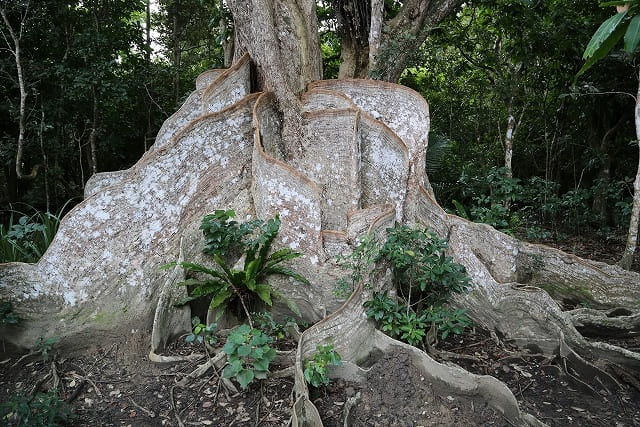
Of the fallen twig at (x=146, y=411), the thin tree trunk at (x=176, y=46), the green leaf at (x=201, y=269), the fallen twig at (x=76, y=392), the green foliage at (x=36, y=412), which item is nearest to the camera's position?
the green foliage at (x=36, y=412)

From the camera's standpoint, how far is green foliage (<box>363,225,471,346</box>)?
12.0 feet

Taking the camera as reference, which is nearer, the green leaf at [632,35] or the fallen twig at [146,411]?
the green leaf at [632,35]

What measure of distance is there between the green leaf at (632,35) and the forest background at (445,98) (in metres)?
4.81

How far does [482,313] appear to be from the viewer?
452cm

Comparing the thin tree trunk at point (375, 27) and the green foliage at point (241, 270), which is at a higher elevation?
the thin tree trunk at point (375, 27)

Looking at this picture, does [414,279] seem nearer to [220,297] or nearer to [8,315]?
[220,297]

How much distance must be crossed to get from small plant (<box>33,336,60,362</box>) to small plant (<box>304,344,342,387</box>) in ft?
6.74

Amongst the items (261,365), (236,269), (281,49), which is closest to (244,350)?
(261,365)

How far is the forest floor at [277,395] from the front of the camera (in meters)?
3.24

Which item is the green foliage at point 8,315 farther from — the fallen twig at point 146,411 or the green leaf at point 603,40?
the green leaf at point 603,40

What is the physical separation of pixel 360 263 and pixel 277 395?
1120 millimetres

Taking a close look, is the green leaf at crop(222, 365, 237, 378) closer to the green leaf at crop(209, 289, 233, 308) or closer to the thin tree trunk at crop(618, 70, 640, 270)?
the green leaf at crop(209, 289, 233, 308)

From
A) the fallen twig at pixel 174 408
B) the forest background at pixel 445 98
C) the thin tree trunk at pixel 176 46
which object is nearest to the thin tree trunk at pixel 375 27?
the forest background at pixel 445 98

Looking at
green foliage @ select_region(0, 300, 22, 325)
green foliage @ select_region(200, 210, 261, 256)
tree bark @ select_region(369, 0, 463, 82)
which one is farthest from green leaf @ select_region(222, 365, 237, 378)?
tree bark @ select_region(369, 0, 463, 82)
